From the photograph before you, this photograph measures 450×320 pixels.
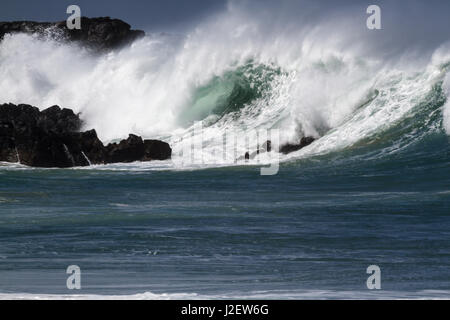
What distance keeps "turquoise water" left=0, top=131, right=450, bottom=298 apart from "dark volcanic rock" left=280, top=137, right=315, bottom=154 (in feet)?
13.8

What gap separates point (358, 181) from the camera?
19734mm

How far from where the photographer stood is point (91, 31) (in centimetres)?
6091

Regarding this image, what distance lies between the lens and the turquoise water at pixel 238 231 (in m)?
9.08

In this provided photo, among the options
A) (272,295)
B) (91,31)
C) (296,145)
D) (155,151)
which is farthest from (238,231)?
(91,31)

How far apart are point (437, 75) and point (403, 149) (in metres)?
4.90

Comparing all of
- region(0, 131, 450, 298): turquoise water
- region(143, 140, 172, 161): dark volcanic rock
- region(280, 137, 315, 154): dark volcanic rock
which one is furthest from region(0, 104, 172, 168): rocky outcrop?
region(0, 131, 450, 298): turquoise water

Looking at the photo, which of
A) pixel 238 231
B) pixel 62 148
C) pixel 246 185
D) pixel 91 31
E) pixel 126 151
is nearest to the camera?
pixel 238 231

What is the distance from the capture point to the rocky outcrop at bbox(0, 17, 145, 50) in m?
56.9

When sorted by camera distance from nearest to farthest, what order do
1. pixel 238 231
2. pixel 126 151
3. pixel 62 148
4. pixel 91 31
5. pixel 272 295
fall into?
pixel 272 295
pixel 238 231
pixel 62 148
pixel 126 151
pixel 91 31

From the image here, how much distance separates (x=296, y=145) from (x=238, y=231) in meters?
14.5

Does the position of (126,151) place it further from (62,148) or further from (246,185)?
(246,185)

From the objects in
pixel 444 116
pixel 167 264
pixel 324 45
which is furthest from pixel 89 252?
pixel 324 45

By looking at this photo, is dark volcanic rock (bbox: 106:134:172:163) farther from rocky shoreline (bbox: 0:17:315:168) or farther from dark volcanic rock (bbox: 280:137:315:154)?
dark volcanic rock (bbox: 280:137:315:154)

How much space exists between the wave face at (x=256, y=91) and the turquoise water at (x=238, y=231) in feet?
12.3
